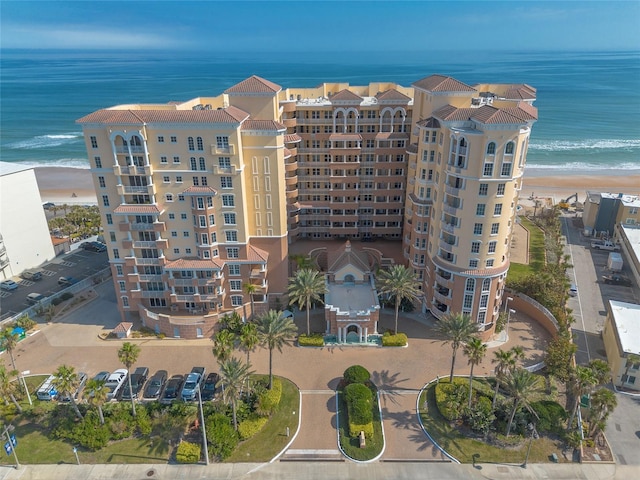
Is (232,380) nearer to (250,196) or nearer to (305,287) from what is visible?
(305,287)

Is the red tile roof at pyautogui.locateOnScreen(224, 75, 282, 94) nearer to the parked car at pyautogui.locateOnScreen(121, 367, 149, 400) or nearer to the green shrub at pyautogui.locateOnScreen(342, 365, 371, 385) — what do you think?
the parked car at pyautogui.locateOnScreen(121, 367, 149, 400)

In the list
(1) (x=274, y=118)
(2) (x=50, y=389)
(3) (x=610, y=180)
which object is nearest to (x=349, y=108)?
(1) (x=274, y=118)

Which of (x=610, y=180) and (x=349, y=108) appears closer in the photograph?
(x=349, y=108)

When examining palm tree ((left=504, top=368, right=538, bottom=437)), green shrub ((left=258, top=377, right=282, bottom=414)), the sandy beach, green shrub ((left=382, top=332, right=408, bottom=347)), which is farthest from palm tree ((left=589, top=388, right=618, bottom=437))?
the sandy beach

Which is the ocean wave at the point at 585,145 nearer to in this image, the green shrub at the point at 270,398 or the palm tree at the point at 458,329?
the palm tree at the point at 458,329

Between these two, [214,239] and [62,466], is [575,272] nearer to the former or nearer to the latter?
[214,239]

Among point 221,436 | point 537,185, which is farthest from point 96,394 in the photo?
point 537,185

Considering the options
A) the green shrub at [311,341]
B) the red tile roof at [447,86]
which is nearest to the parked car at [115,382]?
the green shrub at [311,341]
